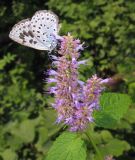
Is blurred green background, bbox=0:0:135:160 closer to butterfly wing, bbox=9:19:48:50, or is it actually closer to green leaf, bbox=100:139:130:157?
green leaf, bbox=100:139:130:157

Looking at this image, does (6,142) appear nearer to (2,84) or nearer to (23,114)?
(23,114)

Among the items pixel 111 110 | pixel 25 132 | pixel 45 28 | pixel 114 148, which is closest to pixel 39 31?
pixel 45 28

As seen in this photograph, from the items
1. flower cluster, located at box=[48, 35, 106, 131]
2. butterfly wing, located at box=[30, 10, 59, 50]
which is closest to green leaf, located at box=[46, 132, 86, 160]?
flower cluster, located at box=[48, 35, 106, 131]

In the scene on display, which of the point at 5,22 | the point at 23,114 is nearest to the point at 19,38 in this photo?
the point at 23,114

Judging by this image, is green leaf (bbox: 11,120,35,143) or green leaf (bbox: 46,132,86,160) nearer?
green leaf (bbox: 46,132,86,160)

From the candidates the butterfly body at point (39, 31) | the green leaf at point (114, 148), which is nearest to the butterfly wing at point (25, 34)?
the butterfly body at point (39, 31)

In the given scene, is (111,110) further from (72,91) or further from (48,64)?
(48,64)
